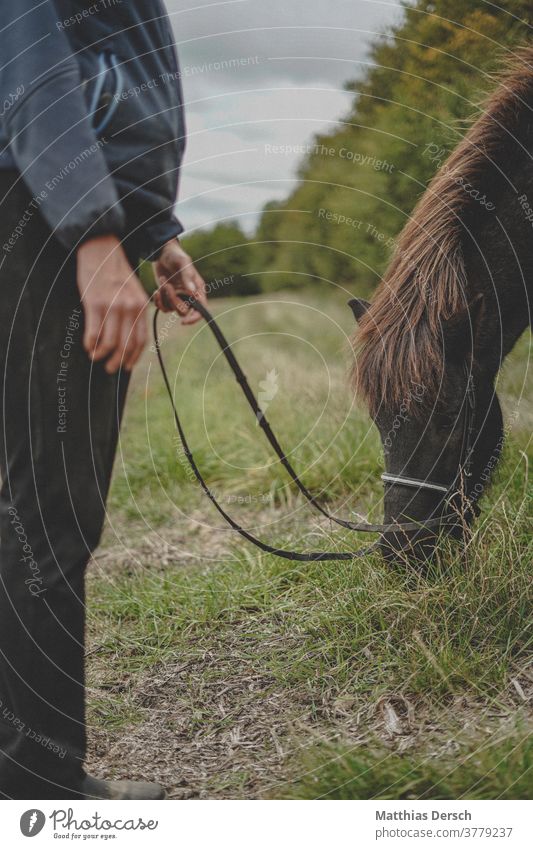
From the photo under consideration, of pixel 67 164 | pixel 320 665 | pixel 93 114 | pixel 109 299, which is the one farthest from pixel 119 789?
pixel 93 114

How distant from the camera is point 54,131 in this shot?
1.57 metres

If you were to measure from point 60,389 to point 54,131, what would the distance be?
1.87 ft

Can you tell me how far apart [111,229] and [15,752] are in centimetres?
126

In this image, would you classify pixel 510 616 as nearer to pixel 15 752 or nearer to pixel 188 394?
pixel 15 752

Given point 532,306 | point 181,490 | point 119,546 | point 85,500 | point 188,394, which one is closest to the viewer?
point 85,500

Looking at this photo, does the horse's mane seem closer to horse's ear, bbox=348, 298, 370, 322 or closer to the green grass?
horse's ear, bbox=348, 298, 370, 322

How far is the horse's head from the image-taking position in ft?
7.20

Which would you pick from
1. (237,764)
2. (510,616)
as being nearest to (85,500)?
(237,764)

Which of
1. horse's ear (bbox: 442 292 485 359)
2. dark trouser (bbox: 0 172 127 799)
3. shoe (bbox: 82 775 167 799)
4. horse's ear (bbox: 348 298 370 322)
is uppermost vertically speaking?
horse's ear (bbox: 348 298 370 322)

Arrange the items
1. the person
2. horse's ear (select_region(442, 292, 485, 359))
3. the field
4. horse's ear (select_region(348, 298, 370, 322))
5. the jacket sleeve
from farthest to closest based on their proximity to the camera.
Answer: horse's ear (select_region(348, 298, 370, 322)) < horse's ear (select_region(442, 292, 485, 359)) < the field < the person < the jacket sleeve

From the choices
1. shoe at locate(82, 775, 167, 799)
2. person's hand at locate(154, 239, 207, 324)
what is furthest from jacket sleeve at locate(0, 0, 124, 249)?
shoe at locate(82, 775, 167, 799)

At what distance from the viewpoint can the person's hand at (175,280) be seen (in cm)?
218

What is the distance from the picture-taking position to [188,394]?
596cm

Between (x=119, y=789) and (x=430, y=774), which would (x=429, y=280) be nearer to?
(x=430, y=774)
